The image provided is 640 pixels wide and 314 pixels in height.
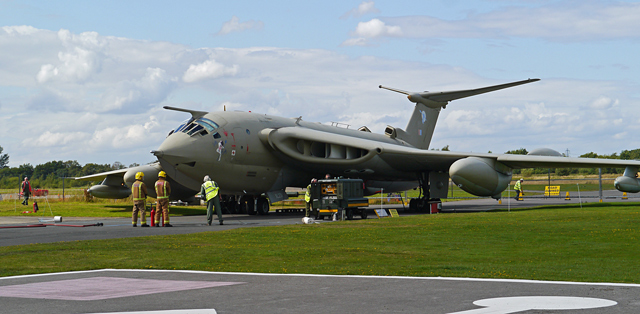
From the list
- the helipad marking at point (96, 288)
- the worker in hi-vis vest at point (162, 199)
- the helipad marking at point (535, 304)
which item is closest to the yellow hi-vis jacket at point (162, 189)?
the worker in hi-vis vest at point (162, 199)

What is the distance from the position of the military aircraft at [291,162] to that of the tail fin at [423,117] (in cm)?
307

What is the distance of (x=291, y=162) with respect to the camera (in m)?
27.9

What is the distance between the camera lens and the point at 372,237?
14.0 metres

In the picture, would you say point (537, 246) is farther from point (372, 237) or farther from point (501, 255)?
point (372, 237)

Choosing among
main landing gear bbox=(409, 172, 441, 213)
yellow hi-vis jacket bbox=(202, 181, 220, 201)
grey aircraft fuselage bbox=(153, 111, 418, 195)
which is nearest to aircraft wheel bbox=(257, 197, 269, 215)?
grey aircraft fuselage bbox=(153, 111, 418, 195)

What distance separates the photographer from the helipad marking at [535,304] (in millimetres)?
5743

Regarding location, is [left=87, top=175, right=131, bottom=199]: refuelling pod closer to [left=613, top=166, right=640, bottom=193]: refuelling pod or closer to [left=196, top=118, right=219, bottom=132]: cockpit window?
[left=196, top=118, right=219, bottom=132]: cockpit window

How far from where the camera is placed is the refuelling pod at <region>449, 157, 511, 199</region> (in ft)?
82.9

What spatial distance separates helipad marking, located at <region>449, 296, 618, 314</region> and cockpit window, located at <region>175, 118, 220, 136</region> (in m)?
19.5

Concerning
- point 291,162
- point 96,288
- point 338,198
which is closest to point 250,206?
point 291,162

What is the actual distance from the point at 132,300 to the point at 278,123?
21583mm

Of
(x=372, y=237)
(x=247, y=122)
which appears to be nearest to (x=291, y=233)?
(x=372, y=237)

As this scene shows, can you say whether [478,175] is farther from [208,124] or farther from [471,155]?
[208,124]

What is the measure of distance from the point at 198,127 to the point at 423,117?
16.1 meters
